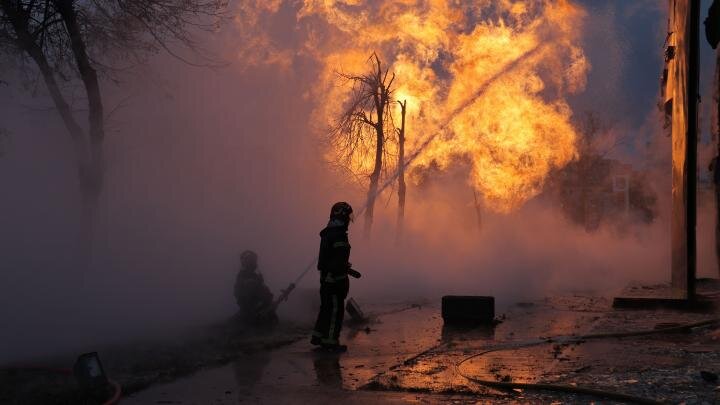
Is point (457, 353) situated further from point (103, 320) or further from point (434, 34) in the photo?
point (434, 34)

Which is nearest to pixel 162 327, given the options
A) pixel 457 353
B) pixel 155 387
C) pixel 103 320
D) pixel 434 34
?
pixel 103 320

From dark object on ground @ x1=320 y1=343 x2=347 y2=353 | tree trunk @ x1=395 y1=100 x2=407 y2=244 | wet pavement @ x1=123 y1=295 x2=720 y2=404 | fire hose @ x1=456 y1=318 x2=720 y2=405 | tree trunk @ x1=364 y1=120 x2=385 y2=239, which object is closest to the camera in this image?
fire hose @ x1=456 y1=318 x2=720 y2=405

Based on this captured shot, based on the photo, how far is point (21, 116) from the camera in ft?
56.7

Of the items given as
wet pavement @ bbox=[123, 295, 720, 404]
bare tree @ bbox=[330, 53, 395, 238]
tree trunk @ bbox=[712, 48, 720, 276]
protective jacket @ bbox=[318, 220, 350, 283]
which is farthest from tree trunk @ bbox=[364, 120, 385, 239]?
protective jacket @ bbox=[318, 220, 350, 283]

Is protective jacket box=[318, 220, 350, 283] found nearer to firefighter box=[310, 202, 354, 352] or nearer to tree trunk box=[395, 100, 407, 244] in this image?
firefighter box=[310, 202, 354, 352]

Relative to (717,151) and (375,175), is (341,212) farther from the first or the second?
(375,175)

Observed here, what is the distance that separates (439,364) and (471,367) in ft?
1.38

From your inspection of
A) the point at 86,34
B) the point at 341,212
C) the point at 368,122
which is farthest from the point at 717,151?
the point at 368,122

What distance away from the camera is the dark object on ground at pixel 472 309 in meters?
10.1

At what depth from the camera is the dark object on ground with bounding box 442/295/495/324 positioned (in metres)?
10.1

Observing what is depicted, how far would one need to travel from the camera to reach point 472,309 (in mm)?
10125

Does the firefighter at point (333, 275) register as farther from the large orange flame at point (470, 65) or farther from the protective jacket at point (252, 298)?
the large orange flame at point (470, 65)

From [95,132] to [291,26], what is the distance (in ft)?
30.6

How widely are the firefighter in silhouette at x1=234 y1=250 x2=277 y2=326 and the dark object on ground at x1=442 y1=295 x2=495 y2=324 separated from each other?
2.58 metres
